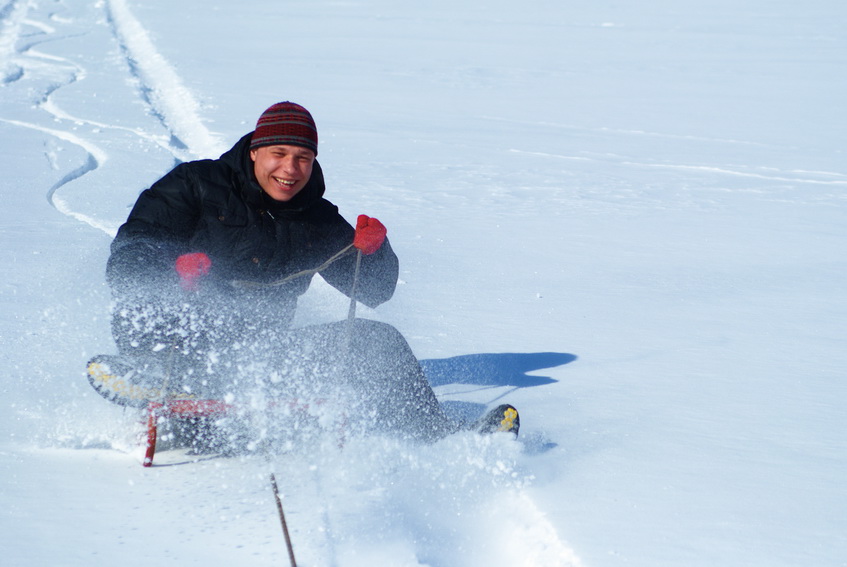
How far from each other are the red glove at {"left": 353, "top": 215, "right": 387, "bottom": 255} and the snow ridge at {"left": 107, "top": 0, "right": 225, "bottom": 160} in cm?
440

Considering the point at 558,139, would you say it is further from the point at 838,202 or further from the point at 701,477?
the point at 701,477

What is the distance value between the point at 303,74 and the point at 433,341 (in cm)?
886

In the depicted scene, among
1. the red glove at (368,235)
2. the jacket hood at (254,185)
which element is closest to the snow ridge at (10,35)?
the jacket hood at (254,185)

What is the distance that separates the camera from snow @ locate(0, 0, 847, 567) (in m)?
2.33

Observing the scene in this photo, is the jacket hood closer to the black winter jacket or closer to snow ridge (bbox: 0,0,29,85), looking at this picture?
the black winter jacket

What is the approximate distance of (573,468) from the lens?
2.71 meters

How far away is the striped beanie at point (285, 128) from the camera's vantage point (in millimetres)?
2998

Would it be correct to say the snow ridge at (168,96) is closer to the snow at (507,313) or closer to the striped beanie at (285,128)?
the snow at (507,313)

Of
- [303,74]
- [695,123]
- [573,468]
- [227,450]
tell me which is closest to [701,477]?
[573,468]

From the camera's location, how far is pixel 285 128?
2998 mm

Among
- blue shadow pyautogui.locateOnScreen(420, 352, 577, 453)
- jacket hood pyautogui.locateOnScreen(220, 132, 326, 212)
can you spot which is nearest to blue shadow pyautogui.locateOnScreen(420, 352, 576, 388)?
blue shadow pyautogui.locateOnScreen(420, 352, 577, 453)

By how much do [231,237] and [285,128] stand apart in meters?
0.39

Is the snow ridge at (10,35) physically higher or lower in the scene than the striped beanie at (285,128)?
higher

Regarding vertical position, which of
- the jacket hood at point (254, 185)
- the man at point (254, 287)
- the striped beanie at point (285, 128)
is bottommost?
the man at point (254, 287)
